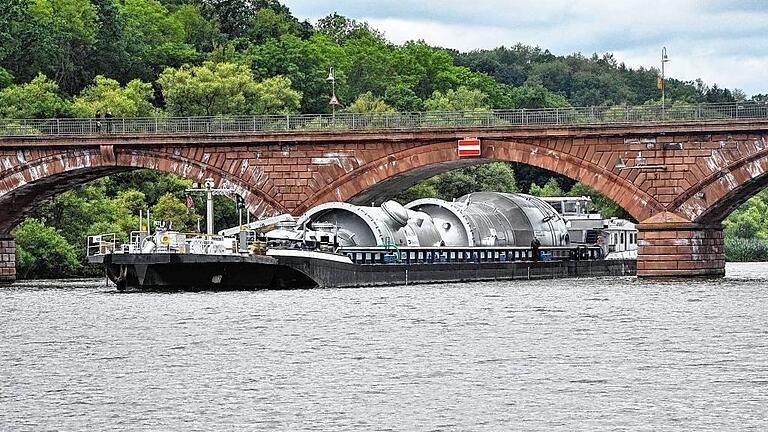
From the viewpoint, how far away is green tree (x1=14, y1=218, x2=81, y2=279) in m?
102

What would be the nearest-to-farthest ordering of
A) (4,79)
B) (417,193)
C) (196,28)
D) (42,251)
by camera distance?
(42,251), (417,193), (4,79), (196,28)

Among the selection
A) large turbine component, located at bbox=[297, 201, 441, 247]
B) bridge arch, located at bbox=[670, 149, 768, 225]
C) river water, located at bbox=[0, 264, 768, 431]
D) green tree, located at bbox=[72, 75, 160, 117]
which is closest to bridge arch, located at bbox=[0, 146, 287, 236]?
large turbine component, located at bbox=[297, 201, 441, 247]

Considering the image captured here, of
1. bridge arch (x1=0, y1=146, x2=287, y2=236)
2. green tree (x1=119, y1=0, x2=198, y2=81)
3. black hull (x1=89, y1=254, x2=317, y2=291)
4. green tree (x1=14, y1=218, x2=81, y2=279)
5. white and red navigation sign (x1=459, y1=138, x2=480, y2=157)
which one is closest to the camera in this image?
black hull (x1=89, y1=254, x2=317, y2=291)

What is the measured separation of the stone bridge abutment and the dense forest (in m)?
9.12

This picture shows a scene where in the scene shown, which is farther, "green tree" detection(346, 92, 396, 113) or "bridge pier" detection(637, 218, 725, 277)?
"green tree" detection(346, 92, 396, 113)

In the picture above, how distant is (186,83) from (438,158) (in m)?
43.4

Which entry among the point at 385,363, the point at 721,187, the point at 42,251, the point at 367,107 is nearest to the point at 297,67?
the point at 367,107

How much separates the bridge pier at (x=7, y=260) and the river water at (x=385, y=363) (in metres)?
A: 29.8

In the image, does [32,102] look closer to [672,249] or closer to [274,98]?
[274,98]

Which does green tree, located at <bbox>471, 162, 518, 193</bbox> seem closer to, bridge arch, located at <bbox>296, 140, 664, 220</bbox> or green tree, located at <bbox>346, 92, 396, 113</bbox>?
green tree, located at <bbox>346, 92, 396, 113</bbox>

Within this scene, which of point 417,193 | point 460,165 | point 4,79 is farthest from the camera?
point 4,79

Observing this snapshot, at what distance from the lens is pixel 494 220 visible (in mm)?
94938

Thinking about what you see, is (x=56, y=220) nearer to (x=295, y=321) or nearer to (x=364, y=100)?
(x=364, y=100)

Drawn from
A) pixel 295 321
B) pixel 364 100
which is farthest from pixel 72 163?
pixel 364 100
